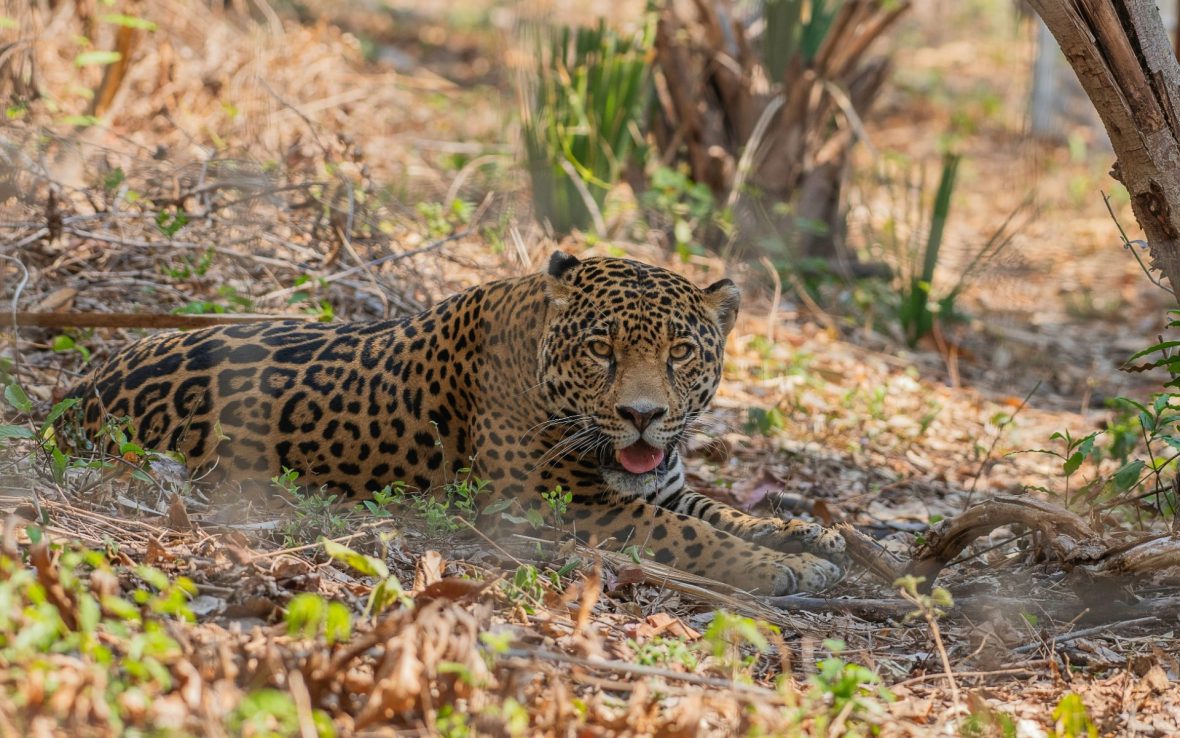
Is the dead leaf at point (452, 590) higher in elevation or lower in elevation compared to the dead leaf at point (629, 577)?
A: higher

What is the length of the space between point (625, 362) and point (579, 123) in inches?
216

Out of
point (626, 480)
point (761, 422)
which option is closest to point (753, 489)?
point (761, 422)

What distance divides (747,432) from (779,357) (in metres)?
1.85

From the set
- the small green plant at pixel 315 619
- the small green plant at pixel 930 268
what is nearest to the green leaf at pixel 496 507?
the small green plant at pixel 315 619

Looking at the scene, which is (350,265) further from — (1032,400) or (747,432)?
(1032,400)

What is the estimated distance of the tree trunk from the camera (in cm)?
492

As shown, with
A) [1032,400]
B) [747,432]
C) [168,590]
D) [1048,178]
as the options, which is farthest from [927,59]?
[168,590]

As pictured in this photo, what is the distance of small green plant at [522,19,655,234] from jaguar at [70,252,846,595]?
4.39m

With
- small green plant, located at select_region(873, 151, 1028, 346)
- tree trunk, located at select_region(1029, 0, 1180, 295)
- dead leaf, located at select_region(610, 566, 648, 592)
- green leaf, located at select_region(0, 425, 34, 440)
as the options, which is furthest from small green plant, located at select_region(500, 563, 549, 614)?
small green plant, located at select_region(873, 151, 1028, 346)

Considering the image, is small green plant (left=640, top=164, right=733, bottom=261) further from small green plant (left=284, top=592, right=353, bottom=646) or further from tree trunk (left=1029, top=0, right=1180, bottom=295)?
Answer: small green plant (left=284, top=592, right=353, bottom=646)

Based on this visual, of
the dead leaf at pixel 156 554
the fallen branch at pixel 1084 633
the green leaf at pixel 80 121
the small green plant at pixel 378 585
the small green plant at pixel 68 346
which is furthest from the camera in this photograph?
the green leaf at pixel 80 121

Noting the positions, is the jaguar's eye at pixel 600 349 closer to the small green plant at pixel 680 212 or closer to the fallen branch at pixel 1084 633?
the fallen branch at pixel 1084 633

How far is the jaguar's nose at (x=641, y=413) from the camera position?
544 cm

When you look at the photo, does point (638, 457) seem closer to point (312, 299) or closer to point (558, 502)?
point (558, 502)
